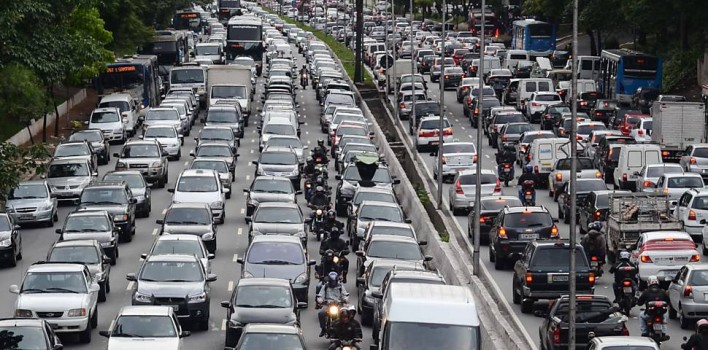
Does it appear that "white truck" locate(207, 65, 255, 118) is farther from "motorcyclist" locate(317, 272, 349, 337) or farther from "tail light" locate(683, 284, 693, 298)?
"tail light" locate(683, 284, 693, 298)

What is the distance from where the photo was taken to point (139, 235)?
44.6 m

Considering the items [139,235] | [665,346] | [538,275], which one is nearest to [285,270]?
[538,275]

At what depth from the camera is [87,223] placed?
129 ft

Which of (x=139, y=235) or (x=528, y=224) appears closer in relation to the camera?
(x=528, y=224)

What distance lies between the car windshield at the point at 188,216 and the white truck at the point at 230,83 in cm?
3299

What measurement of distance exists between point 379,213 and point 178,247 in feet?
27.4

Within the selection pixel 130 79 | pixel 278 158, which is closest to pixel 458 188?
pixel 278 158

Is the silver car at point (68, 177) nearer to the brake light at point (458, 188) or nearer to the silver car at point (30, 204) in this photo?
the silver car at point (30, 204)

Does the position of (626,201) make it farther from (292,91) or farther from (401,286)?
(292,91)

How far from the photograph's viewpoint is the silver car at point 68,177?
160 feet

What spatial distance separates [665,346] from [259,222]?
43.0 ft

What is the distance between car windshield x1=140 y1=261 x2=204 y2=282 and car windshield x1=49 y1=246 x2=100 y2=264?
8.54ft

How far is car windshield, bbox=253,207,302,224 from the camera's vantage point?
4050cm

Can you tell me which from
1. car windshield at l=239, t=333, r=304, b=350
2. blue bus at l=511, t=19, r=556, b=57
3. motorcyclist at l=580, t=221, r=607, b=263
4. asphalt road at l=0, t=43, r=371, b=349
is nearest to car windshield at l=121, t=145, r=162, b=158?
asphalt road at l=0, t=43, r=371, b=349
